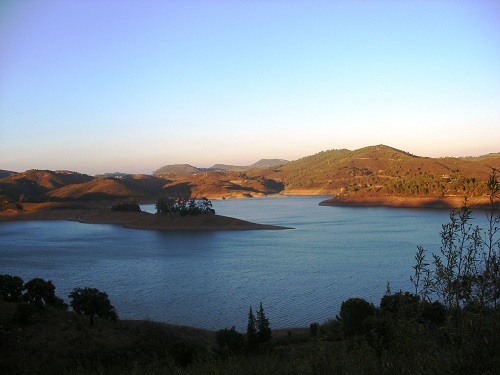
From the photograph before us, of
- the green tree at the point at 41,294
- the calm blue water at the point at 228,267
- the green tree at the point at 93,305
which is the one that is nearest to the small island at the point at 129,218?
the calm blue water at the point at 228,267

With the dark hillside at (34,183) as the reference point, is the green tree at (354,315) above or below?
below

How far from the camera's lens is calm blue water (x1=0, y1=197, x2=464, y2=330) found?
21703 millimetres

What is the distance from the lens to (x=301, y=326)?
18344 millimetres

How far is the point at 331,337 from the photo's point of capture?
13.5 metres

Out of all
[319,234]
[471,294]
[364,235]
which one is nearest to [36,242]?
[319,234]

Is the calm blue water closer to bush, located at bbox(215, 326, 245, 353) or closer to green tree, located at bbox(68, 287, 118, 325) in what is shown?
green tree, located at bbox(68, 287, 118, 325)

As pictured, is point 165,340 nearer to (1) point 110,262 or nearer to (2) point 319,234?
(1) point 110,262

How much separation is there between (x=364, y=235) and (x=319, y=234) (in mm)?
5554

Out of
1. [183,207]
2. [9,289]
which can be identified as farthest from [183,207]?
[9,289]

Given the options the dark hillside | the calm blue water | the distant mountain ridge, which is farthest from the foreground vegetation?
the dark hillside

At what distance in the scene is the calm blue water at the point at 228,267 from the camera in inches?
854

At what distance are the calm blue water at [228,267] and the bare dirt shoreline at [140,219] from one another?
4.42 m

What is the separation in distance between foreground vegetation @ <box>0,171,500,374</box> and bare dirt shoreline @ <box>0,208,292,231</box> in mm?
45714

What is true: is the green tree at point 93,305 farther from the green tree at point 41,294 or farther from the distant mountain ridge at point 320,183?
the distant mountain ridge at point 320,183
